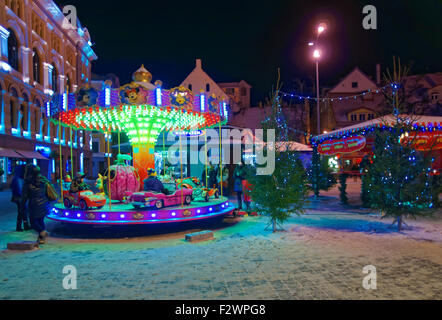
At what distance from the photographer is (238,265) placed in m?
5.98

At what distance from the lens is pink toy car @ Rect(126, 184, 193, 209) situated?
9.65 metres

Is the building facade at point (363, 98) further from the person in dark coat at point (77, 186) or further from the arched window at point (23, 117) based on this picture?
the person in dark coat at point (77, 186)

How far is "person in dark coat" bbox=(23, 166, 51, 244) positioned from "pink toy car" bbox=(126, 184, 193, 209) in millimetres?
2434

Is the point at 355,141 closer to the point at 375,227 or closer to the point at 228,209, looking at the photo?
the point at 375,227

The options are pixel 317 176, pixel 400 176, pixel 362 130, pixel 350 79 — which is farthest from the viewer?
pixel 350 79

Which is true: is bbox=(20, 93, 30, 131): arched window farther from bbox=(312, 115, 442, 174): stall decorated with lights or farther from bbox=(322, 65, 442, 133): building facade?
bbox=(322, 65, 442, 133): building facade

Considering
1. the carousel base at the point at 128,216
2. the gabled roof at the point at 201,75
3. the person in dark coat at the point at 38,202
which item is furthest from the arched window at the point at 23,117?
the person in dark coat at the point at 38,202

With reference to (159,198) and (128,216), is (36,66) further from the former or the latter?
(128,216)

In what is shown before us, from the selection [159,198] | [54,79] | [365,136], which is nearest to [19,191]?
[159,198]

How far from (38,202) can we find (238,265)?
207 inches

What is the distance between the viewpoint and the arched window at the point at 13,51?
26594 mm

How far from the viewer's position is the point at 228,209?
1115 cm

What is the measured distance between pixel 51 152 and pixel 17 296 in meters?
30.9
